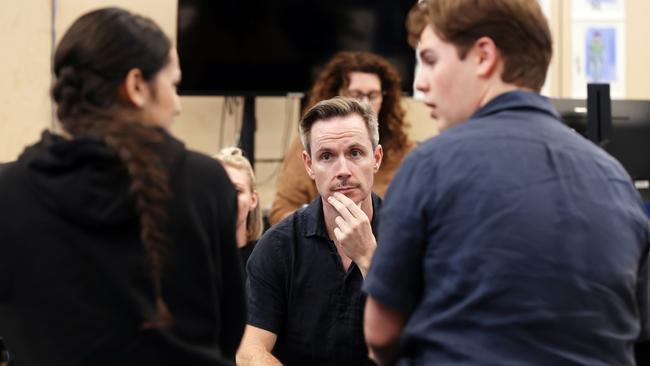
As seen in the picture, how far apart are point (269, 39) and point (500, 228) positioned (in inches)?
139

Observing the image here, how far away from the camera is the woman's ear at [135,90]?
1.26m

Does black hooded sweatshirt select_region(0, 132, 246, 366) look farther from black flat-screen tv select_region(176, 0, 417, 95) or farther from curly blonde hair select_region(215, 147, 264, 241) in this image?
black flat-screen tv select_region(176, 0, 417, 95)

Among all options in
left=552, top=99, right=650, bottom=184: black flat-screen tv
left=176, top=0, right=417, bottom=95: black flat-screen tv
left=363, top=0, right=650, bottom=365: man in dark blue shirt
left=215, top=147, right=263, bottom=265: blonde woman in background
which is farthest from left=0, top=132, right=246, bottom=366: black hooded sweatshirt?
left=176, top=0, right=417, bottom=95: black flat-screen tv

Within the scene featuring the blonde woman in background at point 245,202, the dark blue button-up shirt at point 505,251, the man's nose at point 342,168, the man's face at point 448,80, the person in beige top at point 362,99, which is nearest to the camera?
the dark blue button-up shirt at point 505,251

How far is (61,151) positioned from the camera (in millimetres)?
1211

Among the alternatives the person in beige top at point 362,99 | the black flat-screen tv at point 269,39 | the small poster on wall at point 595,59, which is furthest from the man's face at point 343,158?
the small poster on wall at point 595,59

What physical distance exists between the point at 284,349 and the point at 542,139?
1053mm

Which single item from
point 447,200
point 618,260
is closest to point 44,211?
point 447,200

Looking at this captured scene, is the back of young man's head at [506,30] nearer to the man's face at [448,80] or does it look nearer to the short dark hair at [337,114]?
the man's face at [448,80]

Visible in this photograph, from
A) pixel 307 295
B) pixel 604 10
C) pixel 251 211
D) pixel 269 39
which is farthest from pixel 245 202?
pixel 604 10

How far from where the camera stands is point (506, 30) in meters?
Answer: 1.29

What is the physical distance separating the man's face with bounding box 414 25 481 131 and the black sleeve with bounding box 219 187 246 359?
33 cm

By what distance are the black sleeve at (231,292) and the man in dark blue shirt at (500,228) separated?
0.20 metres

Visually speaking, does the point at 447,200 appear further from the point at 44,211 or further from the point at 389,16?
the point at 389,16
